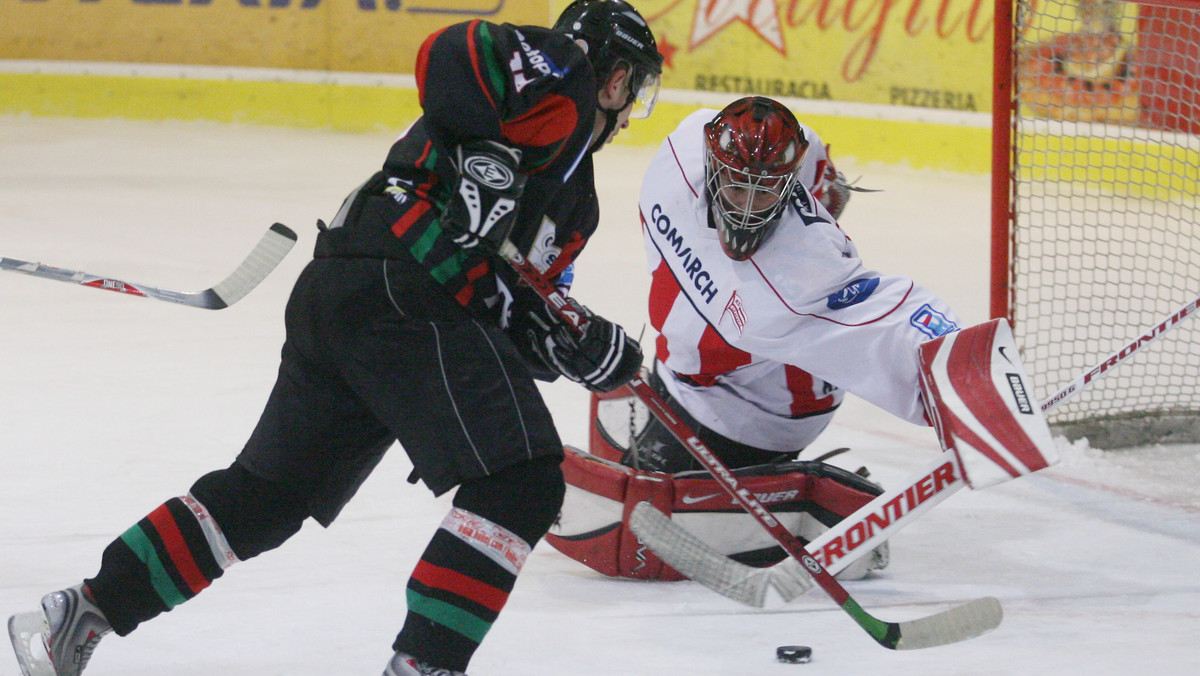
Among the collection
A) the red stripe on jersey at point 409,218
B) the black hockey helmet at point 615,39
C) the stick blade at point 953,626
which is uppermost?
the black hockey helmet at point 615,39

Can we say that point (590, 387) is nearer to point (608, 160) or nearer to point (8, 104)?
point (608, 160)

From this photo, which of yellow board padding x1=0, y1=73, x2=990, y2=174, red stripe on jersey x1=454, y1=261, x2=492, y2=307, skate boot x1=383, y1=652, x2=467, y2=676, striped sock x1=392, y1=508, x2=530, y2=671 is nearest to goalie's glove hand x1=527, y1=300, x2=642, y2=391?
red stripe on jersey x1=454, y1=261, x2=492, y2=307

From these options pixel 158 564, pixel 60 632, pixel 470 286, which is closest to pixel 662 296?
pixel 470 286

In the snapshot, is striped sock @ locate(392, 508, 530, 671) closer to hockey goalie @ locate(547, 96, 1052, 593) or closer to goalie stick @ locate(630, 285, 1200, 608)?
goalie stick @ locate(630, 285, 1200, 608)

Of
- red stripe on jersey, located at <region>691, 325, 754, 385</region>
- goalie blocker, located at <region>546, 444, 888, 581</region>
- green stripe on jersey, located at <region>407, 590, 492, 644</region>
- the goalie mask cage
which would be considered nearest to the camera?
green stripe on jersey, located at <region>407, 590, 492, 644</region>

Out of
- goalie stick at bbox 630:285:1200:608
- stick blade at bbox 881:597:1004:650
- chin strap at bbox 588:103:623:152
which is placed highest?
chin strap at bbox 588:103:623:152

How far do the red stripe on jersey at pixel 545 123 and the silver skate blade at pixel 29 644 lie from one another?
2.75 feet

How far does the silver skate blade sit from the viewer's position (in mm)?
1733

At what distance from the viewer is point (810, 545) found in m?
2.07

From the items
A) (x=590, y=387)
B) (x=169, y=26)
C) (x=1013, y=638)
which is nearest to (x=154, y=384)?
(x=590, y=387)

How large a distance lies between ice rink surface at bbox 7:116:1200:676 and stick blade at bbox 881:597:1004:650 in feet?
0.19

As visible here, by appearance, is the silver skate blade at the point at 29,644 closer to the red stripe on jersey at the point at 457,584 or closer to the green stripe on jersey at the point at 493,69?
the red stripe on jersey at the point at 457,584

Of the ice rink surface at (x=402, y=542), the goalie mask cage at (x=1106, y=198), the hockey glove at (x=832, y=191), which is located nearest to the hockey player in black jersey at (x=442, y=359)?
the ice rink surface at (x=402, y=542)

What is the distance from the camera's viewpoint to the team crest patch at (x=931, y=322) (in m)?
2.22
